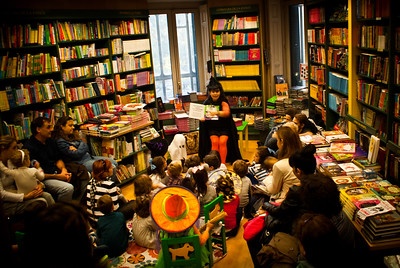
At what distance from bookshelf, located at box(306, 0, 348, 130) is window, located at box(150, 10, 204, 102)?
2557 mm

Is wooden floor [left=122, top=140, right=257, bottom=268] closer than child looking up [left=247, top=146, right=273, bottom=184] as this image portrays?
Yes

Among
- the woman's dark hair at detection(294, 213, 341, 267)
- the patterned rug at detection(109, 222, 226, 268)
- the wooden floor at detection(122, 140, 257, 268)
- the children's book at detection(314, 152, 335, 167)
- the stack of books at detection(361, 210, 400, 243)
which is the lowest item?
the wooden floor at detection(122, 140, 257, 268)

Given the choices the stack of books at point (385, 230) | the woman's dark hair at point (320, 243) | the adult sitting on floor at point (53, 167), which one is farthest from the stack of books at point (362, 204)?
the adult sitting on floor at point (53, 167)

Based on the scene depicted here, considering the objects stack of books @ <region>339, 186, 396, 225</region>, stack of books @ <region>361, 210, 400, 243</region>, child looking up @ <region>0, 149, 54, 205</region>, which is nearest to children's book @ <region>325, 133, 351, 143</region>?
stack of books @ <region>339, 186, 396, 225</region>

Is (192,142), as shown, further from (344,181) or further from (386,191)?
(386,191)

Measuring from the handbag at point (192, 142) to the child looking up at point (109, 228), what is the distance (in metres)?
3.61

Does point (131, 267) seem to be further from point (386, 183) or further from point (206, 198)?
point (386, 183)

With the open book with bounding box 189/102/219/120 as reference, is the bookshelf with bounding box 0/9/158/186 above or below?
above

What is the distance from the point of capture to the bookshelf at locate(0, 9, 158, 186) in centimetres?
561

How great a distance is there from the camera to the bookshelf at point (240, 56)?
827 centimetres

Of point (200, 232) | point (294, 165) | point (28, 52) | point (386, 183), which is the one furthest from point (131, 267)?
point (28, 52)

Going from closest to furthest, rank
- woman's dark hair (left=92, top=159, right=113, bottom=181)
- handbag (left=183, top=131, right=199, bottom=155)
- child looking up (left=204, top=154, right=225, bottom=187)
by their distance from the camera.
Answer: woman's dark hair (left=92, top=159, right=113, bottom=181) → child looking up (left=204, top=154, right=225, bottom=187) → handbag (left=183, top=131, right=199, bottom=155)

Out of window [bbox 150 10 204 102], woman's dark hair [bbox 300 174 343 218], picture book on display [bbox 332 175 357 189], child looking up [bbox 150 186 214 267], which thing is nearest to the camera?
woman's dark hair [bbox 300 174 343 218]

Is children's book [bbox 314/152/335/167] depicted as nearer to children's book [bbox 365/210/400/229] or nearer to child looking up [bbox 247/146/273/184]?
child looking up [bbox 247/146/273/184]
